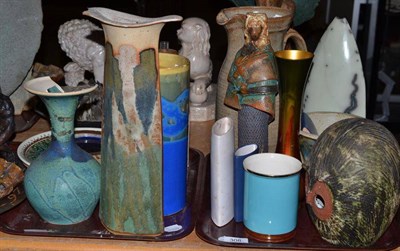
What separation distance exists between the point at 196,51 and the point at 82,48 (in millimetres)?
205

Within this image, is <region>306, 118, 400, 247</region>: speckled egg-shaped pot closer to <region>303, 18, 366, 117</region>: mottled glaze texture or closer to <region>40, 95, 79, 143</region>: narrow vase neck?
<region>303, 18, 366, 117</region>: mottled glaze texture

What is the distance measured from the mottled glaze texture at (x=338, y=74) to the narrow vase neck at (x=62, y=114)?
0.37 metres

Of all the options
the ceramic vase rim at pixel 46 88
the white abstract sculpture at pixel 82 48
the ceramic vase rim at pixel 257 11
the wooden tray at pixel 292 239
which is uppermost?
the ceramic vase rim at pixel 257 11

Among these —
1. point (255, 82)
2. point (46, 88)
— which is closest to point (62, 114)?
point (46, 88)

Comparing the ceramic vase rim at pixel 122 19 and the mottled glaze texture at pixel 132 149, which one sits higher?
the ceramic vase rim at pixel 122 19

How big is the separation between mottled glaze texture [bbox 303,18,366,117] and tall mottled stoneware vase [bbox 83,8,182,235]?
A: 30 centimetres

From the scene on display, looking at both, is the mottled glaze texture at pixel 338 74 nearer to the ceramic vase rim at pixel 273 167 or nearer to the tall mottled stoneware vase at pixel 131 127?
the ceramic vase rim at pixel 273 167

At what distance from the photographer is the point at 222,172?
2.46ft

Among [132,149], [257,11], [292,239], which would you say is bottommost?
[292,239]

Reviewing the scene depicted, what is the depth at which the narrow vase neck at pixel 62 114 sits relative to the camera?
722 millimetres

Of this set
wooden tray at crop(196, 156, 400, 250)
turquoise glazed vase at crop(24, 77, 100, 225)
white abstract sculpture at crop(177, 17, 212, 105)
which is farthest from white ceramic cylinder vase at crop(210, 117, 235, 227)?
white abstract sculpture at crop(177, 17, 212, 105)

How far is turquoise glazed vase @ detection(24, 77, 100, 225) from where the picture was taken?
2.44ft

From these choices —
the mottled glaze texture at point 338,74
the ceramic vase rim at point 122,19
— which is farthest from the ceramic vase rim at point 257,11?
the ceramic vase rim at point 122,19

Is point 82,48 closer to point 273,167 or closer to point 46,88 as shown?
point 46,88
